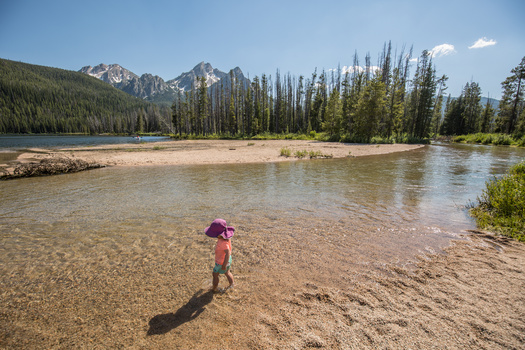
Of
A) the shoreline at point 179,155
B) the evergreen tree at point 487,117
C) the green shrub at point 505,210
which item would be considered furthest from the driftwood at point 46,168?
the evergreen tree at point 487,117

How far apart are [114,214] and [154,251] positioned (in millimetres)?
3705

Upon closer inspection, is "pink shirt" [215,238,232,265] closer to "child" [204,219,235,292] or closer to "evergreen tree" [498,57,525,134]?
"child" [204,219,235,292]

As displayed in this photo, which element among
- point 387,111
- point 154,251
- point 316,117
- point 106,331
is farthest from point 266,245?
point 316,117

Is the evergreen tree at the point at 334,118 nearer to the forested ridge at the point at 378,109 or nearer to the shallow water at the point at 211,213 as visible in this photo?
the forested ridge at the point at 378,109

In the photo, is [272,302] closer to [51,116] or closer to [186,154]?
[186,154]

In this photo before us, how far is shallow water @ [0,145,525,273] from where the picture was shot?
17.2 ft

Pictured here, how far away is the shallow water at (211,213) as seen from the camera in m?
5.25

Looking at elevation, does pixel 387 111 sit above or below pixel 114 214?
above

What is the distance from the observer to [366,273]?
13.4ft

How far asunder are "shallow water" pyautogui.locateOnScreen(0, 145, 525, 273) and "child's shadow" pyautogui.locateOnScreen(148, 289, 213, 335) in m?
1.60

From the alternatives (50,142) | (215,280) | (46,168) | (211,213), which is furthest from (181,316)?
(50,142)

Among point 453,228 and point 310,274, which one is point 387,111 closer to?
point 453,228

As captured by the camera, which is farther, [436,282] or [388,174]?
[388,174]

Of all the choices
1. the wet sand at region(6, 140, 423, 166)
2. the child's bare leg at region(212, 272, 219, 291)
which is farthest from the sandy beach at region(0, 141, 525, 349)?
the wet sand at region(6, 140, 423, 166)
